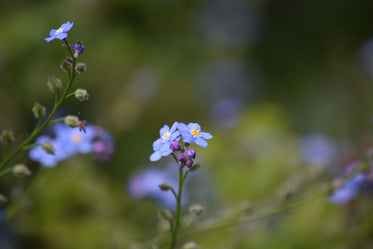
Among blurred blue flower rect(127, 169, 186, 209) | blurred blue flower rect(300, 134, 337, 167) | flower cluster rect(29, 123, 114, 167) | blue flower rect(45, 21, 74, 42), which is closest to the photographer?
blue flower rect(45, 21, 74, 42)

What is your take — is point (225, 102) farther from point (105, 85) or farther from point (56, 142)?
point (56, 142)

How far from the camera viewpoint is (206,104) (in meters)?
4.12

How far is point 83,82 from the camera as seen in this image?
3.25 metres

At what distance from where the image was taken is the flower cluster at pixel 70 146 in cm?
146

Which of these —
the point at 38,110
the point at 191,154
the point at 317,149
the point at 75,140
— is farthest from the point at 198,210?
the point at 317,149

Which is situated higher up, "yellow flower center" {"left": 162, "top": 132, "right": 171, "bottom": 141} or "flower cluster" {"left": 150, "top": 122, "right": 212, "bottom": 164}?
"yellow flower center" {"left": 162, "top": 132, "right": 171, "bottom": 141}

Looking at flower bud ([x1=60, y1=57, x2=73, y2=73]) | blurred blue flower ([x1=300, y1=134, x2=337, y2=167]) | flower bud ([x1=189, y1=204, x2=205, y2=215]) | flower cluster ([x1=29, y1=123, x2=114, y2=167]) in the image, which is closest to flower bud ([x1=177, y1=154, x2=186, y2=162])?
flower bud ([x1=189, y1=204, x2=205, y2=215])

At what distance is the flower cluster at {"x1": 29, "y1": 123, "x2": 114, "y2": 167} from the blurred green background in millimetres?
103

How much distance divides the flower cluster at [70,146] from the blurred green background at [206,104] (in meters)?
0.10

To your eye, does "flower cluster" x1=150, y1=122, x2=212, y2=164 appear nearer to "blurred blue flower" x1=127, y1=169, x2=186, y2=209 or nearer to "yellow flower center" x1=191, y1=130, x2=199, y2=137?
"yellow flower center" x1=191, y1=130, x2=199, y2=137

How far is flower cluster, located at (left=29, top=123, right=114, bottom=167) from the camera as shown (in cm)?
146

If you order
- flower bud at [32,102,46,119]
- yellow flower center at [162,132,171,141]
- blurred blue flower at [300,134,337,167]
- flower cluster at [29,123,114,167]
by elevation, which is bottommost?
yellow flower center at [162,132,171,141]

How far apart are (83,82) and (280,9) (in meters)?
3.37

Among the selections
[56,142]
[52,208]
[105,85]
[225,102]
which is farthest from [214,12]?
[56,142]
